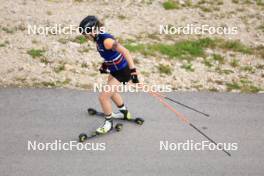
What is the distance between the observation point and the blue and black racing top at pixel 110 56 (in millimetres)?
5918

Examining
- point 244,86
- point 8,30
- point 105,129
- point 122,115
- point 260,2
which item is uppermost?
point 260,2

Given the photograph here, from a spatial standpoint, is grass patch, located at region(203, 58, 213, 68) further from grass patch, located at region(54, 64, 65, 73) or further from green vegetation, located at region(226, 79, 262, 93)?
grass patch, located at region(54, 64, 65, 73)

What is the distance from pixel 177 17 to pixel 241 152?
5.82 m

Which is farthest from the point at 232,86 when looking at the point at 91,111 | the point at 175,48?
the point at 91,111

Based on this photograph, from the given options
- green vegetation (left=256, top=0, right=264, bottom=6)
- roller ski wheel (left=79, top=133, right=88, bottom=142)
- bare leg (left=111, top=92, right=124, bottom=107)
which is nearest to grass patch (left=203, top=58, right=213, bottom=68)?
bare leg (left=111, top=92, right=124, bottom=107)

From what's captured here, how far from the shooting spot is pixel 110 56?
609 centimetres

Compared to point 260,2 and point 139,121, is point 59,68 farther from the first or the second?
point 260,2

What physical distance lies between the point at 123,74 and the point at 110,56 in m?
0.40

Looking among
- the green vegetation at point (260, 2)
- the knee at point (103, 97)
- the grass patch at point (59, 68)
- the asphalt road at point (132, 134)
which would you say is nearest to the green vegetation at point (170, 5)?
the green vegetation at point (260, 2)

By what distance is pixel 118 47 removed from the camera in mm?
5820

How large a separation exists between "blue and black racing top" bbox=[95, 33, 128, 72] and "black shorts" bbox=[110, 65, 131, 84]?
56 mm

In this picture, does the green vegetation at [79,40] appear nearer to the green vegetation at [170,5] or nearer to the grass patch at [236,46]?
the green vegetation at [170,5]

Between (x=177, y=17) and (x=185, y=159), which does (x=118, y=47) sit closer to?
(x=185, y=159)

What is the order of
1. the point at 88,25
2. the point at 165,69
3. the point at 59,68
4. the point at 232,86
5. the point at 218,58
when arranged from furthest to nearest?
the point at 218,58 → the point at 165,69 → the point at 59,68 → the point at 232,86 → the point at 88,25
